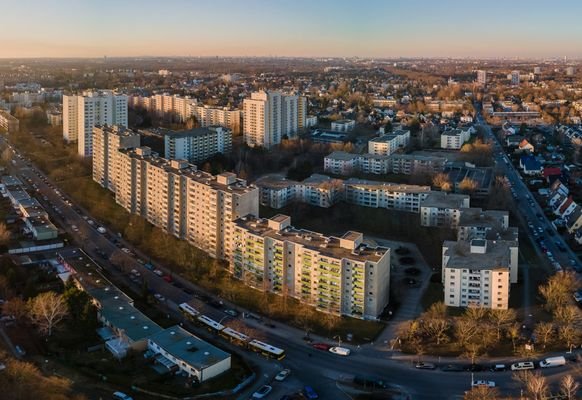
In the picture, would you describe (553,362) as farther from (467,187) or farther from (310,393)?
(467,187)

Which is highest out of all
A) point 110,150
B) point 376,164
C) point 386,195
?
point 110,150

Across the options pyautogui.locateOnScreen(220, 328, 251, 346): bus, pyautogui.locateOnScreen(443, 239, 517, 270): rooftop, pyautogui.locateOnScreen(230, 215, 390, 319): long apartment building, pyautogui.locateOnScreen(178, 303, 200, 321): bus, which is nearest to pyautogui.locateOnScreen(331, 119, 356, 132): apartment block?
pyautogui.locateOnScreen(443, 239, 517, 270): rooftop

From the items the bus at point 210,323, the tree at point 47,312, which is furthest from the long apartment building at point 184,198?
the tree at point 47,312

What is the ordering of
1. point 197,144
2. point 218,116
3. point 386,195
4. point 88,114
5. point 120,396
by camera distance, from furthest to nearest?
point 218,116 → point 88,114 → point 197,144 → point 386,195 → point 120,396

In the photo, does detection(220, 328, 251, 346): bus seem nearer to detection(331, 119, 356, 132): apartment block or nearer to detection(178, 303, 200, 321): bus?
detection(178, 303, 200, 321): bus

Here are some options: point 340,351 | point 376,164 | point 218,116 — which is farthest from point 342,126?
point 340,351

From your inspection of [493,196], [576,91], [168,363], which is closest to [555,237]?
[493,196]
